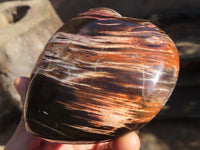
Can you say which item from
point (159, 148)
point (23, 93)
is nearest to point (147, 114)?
point (23, 93)

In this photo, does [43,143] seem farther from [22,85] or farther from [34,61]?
[34,61]

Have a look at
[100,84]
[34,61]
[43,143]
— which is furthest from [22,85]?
[34,61]

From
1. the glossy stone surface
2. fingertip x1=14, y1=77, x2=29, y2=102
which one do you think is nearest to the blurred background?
fingertip x1=14, y1=77, x2=29, y2=102

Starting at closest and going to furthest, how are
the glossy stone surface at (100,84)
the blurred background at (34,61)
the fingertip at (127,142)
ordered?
the glossy stone surface at (100,84)
the fingertip at (127,142)
the blurred background at (34,61)

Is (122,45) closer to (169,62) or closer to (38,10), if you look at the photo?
(169,62)

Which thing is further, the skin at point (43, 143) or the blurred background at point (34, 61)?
the blurred background at point (34, 61)

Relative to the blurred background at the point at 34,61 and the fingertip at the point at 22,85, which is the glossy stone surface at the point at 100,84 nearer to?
the fingertip at the point at 22,85

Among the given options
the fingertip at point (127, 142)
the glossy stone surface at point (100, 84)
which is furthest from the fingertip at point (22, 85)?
the fingertip at point (127, 142)
